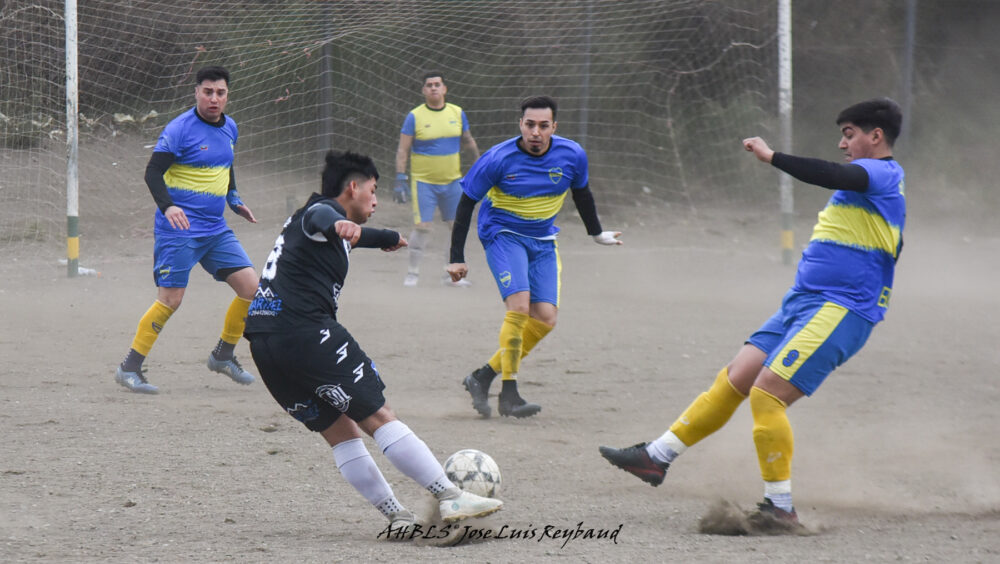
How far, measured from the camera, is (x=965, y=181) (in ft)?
55.9

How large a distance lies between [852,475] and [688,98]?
1092cm

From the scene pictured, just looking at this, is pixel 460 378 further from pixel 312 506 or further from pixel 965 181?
pixel 965 181

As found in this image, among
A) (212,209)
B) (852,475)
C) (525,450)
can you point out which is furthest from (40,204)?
(852,475)

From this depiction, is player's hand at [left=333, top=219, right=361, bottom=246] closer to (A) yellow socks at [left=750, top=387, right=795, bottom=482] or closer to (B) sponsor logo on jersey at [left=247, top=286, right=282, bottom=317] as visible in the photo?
(B) sponsor logo on jersey at [left=247, top=286, right=282, bottom=317]

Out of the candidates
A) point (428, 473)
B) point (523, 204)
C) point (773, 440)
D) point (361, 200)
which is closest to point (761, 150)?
point (773, 440)

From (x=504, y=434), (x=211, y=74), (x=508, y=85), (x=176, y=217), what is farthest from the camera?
(x=508, y=85)

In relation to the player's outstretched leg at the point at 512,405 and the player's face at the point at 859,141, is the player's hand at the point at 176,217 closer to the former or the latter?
the player's outstretched leg at the point at 512,405

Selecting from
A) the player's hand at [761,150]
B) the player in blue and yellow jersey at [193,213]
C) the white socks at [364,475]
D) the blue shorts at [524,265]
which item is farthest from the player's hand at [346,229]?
the player in blue and yellow jersey at [193,213]

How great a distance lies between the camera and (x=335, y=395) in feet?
13.1

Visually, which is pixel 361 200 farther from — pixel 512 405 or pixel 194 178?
pixel 194 178

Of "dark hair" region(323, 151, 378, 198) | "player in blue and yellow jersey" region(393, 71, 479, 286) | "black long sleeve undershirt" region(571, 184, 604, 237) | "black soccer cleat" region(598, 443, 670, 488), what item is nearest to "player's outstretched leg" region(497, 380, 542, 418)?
"black long sleeve undershirt" region(571, 184, 604, 237)

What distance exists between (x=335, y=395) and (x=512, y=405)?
8.37 ft

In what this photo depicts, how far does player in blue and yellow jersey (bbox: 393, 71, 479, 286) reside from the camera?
36.3 feet

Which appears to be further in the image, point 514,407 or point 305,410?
point 514,407
